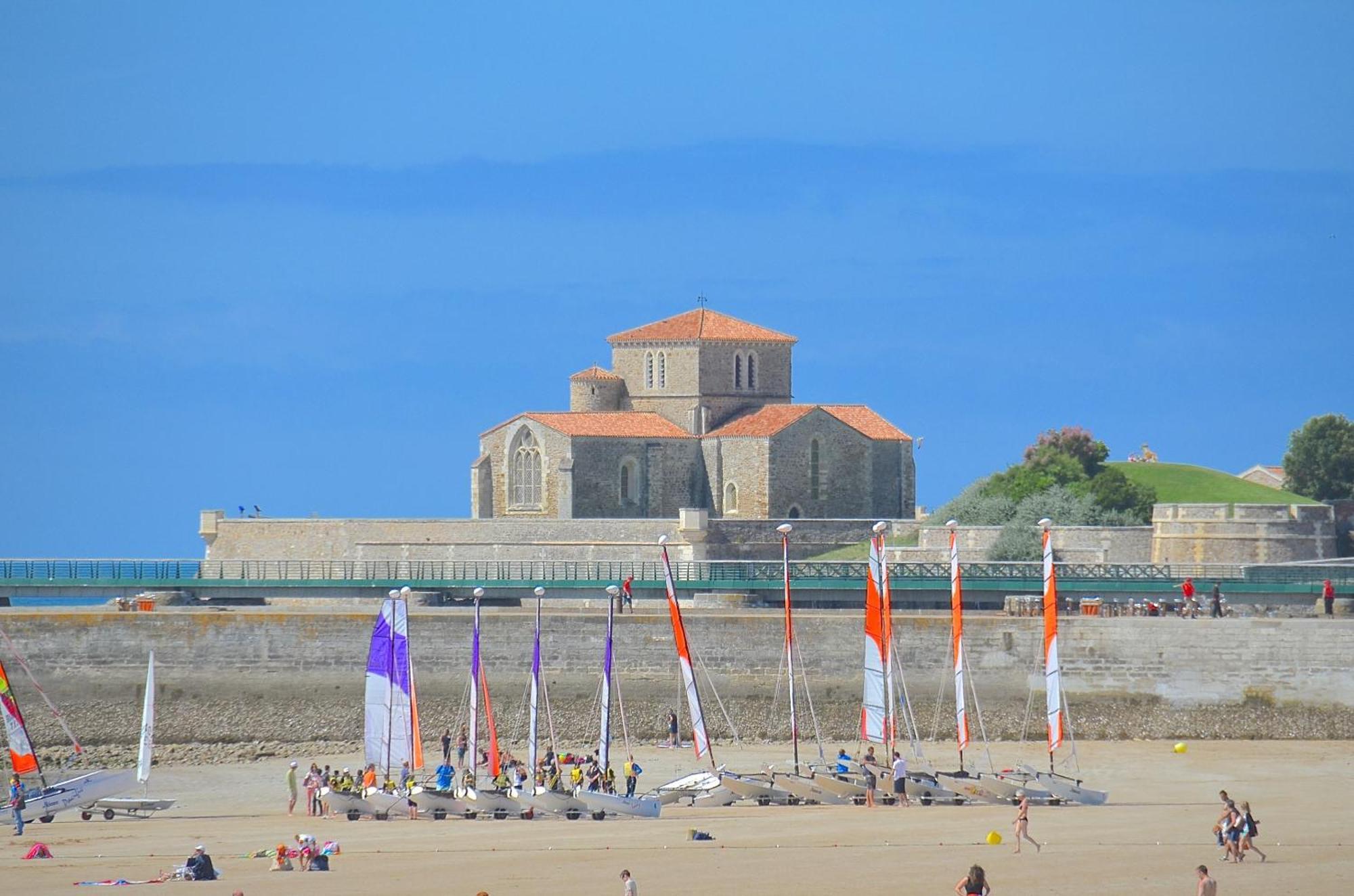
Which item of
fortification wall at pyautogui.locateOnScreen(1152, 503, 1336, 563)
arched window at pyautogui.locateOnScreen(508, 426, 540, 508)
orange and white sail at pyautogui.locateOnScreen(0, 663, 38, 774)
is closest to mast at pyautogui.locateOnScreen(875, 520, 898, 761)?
orange and white sail at pyautogui.locateOnScreen(0, 663, 38, 774)

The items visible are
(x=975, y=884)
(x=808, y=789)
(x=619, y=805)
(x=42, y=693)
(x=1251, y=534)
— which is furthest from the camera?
(x=1251, y=534)

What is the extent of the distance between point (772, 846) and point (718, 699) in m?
12.7

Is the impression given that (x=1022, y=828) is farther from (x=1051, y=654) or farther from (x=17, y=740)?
(x=17, y=740)

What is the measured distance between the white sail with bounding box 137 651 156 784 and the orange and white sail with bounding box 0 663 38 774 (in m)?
1.78

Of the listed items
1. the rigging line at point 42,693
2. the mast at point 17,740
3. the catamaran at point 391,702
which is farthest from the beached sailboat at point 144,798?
the catamaran at point 391,702

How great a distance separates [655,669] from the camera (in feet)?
149

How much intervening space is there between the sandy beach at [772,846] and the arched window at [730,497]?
28333mm

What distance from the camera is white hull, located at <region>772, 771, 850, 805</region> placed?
36031 millimetres

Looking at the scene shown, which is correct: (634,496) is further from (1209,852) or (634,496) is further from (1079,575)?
(1209,852)

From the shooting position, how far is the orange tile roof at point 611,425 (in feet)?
221

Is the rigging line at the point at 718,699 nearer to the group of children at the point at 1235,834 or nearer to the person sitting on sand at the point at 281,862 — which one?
the person sitting on sand at the point at 281,862

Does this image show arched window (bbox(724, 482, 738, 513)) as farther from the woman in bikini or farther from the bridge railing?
the woman in bikini

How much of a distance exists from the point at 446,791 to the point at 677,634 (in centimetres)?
510

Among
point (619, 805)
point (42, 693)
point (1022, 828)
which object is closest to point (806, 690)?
point (619, 805)
